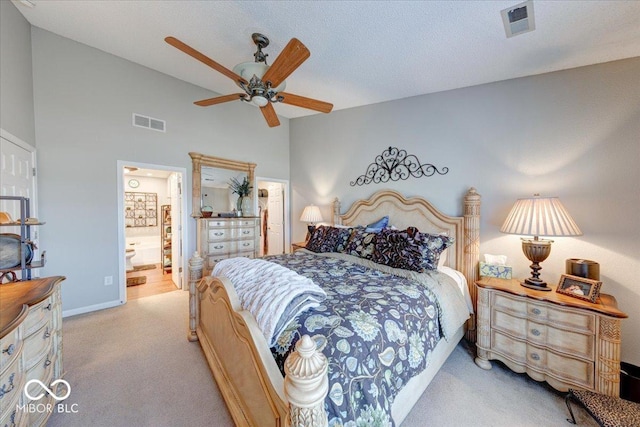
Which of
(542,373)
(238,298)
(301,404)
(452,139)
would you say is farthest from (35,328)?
(452,139)

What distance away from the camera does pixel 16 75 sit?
2338 millimetres

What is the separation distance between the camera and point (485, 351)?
6.91ft

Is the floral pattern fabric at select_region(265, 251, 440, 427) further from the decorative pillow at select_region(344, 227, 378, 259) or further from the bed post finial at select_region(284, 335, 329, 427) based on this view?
the decorative pillow at select_region(344, 227, 378, 259)

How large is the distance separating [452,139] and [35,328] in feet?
12.8

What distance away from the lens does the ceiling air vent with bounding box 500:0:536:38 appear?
172 centimetres

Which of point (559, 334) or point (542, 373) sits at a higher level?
point (559, 334)

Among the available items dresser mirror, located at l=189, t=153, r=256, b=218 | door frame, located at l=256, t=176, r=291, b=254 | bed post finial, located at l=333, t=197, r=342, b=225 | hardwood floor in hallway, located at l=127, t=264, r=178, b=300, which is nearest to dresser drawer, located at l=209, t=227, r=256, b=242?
dresser mirror, located at l=189, t=153, r=256, b=218

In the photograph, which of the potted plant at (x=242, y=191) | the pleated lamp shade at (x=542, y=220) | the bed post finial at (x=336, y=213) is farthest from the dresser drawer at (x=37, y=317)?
the pleated lamp shade at (x=542, y=220)

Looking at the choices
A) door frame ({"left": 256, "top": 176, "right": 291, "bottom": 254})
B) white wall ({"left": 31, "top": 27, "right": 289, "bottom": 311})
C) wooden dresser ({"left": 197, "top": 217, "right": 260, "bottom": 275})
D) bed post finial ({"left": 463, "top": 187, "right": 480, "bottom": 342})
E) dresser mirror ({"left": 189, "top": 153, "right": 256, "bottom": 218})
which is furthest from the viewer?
door frame ({"left": 256, "top": 176, "right": 291, "bottom": 254})

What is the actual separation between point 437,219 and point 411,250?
0.87 meters

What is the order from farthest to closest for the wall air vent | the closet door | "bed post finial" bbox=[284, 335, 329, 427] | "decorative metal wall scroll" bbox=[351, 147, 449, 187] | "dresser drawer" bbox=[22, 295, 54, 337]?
the wall air vent < "decorative metal wall scroll" bbox=[351, 147, 449, 187] < the closet door < "dresser drawer" bbox=[22, 295, 54, 337] < "bed post finial" bbox=[284, 335, 329, 427]

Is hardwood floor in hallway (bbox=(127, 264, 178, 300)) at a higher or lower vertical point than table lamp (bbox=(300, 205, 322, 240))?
lower

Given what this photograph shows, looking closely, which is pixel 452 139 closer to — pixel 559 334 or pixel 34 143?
pixel 559 334

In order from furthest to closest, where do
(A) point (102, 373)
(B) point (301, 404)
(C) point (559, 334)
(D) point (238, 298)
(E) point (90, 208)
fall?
(E) point (90, 208)
(A) point (102, 373)
(C) point (559, 334)
(D) point (238, 298)
(B) point (301, 404)
